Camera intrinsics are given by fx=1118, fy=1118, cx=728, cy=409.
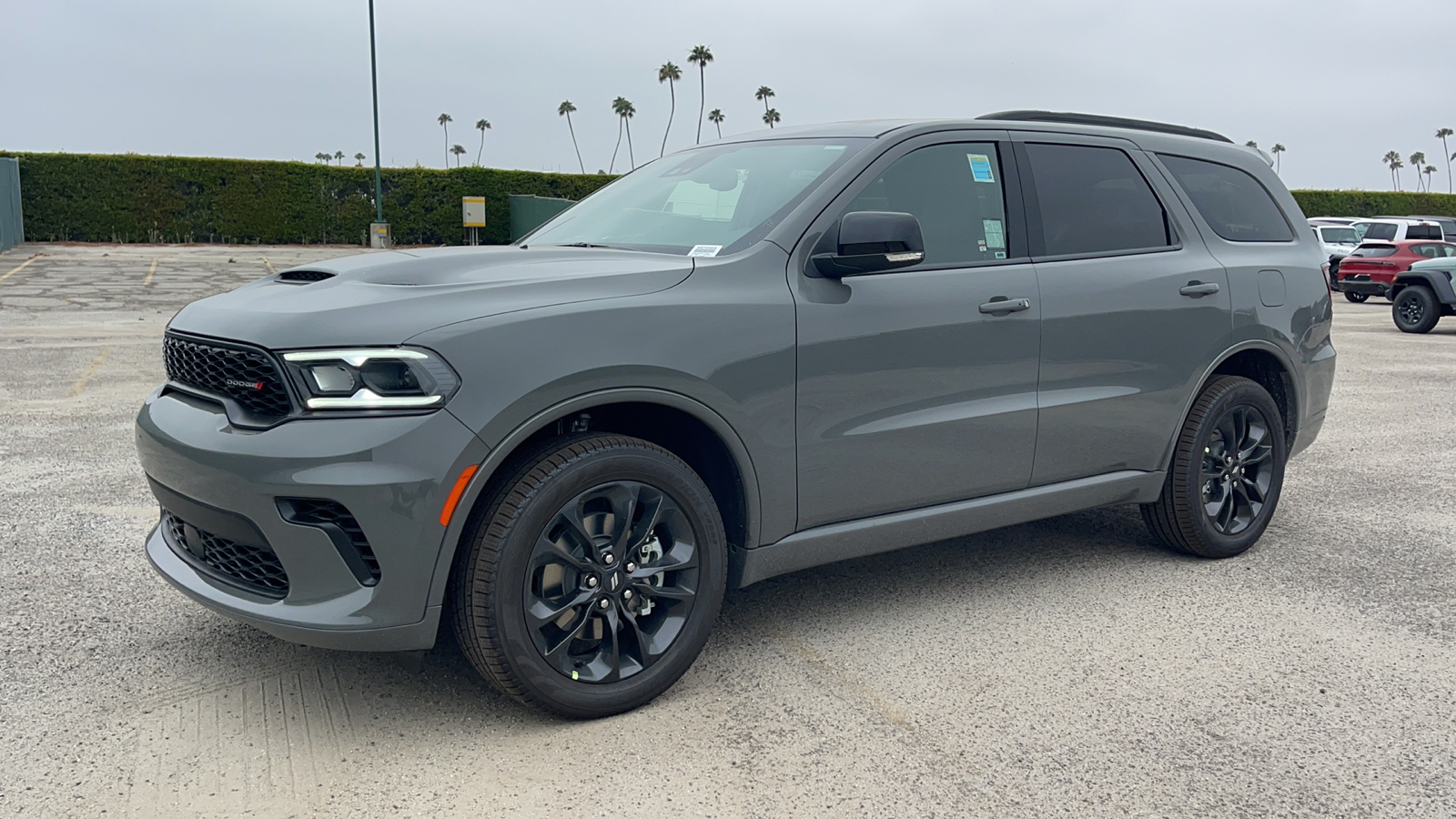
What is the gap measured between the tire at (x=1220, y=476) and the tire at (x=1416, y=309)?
13.8 meters

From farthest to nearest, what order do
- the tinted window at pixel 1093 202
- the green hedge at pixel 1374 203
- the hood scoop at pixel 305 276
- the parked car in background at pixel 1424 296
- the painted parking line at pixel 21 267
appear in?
the green hedge at pixel 1374 203 < the painted parking line at pixel 21 267 < the parked car in background at pixel 1424 296 < the tinted window at pixel 1093 202 < the hood scoop at pixel 305 276

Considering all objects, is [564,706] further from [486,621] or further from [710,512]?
[710,512]

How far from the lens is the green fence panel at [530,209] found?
31203mm

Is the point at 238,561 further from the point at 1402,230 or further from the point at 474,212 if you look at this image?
the point at 474,212

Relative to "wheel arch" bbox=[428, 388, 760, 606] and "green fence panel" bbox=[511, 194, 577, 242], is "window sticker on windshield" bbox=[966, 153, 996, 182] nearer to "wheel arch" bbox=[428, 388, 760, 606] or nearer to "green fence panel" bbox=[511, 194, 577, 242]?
"wheel arch" bbox=[428, 388, 760, 606]

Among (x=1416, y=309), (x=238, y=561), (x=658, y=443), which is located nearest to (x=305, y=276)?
(x=238, y=561)

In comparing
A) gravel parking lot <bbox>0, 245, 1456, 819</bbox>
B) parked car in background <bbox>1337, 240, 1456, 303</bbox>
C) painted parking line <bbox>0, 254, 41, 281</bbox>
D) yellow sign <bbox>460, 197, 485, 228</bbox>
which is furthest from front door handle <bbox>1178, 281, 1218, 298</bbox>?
yellow sign <bbox>460, 197, 485, 228</bbox>

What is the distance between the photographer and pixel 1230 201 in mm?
4965

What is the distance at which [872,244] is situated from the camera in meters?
3.41

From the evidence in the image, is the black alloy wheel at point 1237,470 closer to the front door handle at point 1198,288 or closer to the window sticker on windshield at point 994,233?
the front door handle at point 1198,288

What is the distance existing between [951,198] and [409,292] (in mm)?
1988

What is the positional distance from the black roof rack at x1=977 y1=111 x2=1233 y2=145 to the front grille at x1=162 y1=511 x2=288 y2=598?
2979 mm

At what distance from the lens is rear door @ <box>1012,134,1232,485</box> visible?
4141 mm

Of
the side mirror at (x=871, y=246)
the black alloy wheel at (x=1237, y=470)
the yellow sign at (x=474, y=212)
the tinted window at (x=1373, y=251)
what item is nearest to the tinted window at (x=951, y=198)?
the side mirror at (x=871, y=246)
